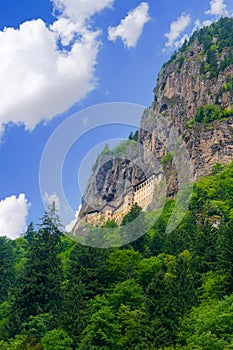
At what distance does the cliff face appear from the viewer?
87812 millimetres

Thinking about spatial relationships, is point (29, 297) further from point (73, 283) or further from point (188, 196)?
point (188, 196)

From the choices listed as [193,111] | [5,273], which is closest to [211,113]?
[193,111]

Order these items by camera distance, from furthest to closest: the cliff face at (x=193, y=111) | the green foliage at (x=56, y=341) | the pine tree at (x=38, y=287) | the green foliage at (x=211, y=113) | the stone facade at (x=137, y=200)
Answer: the green foliage at (x=211, y=113), the cliff face at (x=193, y=111), the stone facade at (x=137, y=200), the pine tree at (x=38, y=287), the green foliage at (x=56, y=341)

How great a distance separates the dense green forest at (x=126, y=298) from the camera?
26.0 meters

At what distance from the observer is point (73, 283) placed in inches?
1391

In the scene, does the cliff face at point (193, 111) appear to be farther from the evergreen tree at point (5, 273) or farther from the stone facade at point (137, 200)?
the evergreen tree at point (5, 273)

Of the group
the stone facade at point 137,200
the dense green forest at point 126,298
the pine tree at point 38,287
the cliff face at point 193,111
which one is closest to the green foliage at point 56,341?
the dense green forest at point 126,298

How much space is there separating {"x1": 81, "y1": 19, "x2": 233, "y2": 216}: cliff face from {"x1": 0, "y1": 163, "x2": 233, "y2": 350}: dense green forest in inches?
1211

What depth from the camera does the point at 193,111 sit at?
11012 cm

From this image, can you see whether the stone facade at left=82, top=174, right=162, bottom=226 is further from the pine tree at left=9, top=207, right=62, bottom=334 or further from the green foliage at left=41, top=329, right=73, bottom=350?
the green foliage at left=41, top=329, right=73, bottom=350

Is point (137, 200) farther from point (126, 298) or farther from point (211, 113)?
point (211, 113)

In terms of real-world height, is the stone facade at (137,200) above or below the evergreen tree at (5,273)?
above

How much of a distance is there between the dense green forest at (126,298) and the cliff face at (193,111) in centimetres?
3076

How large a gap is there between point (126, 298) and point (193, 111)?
8336cm
